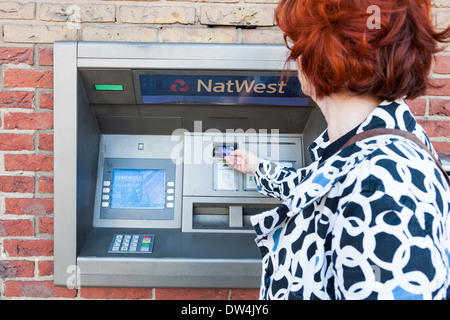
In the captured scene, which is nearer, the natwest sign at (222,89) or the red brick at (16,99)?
the natwest sign at (222,89)

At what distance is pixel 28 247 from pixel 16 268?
119mm

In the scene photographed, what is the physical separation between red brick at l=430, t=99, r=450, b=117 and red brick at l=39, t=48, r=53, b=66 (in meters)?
1.73

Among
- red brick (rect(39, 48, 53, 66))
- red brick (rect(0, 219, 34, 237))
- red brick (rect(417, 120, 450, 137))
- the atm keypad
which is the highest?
red brick (rect(39, 48, 53, 66))

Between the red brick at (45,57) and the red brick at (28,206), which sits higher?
the red brick at (45,57)

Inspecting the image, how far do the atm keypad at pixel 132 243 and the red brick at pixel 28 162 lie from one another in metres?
0.46

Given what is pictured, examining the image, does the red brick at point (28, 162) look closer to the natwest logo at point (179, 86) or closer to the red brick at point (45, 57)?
the red brick at point (45, 57)

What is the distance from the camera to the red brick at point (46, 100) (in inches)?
65.6

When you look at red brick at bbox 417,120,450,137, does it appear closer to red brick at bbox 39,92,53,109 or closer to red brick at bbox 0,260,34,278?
red brick at bbox 39,92,53,109

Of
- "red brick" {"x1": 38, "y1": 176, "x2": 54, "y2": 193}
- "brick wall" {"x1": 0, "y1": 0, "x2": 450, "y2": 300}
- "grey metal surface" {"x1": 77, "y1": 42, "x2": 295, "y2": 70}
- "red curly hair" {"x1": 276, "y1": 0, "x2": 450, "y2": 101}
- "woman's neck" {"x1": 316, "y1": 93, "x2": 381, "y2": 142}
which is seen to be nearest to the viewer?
A: "red curly hair" {"x1": 276, "y1": 0, "x2": 450, "y2": 101}

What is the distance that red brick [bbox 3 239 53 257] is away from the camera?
5.72 ft

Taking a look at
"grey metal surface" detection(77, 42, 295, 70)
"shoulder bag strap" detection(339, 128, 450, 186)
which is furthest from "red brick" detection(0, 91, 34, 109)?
"shoulder bag strap" detection(339, 128, 450, 186)

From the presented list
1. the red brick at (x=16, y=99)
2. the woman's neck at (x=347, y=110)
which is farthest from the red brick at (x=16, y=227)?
the woman's neck at (x=347, y=110)

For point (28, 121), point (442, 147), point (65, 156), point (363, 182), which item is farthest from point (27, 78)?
point (442, 147)

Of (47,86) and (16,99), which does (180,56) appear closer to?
(47,86)
